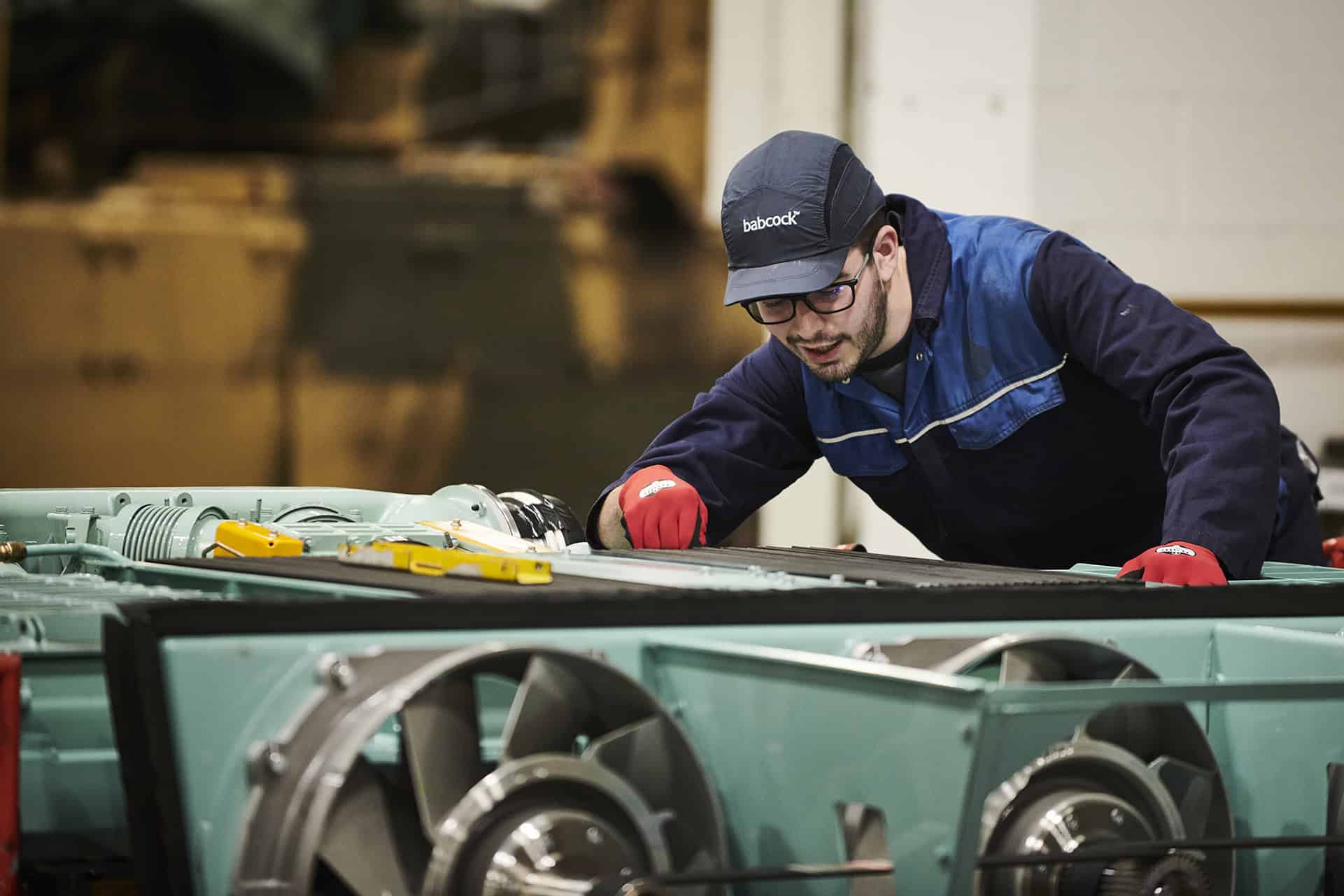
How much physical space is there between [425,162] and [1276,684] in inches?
192

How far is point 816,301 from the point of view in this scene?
2.08 meters

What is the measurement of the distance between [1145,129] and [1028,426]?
223 cm

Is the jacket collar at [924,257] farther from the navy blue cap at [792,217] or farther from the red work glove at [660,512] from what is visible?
the red work glove at [660,512]

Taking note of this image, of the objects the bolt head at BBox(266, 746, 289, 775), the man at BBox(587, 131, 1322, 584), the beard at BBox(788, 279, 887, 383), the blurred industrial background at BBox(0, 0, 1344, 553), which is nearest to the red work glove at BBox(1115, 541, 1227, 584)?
the man at BBox(587, 131, 1322, 584)

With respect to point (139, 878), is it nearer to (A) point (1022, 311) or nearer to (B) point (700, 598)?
(B) point (700, 598)

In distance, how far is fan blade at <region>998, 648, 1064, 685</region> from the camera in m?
1.30

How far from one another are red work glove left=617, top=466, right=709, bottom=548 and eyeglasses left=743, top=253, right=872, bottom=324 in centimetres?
34

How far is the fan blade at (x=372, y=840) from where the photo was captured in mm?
1152

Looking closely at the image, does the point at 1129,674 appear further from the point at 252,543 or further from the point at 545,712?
the point at 252,543

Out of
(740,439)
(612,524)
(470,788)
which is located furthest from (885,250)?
(470,788)

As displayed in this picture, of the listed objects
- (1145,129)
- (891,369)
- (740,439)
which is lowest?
(740,439)

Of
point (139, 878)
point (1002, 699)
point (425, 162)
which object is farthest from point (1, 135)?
point (1002, 699)

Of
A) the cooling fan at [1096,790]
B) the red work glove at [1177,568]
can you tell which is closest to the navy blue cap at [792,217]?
the red work glove at [1177,568]

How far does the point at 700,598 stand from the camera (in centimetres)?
134
